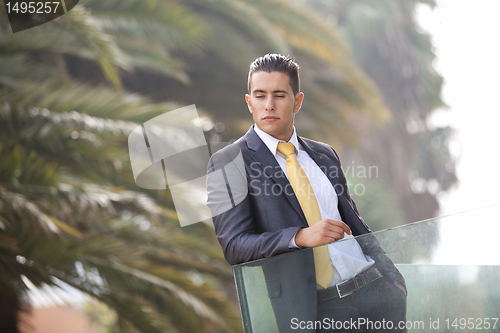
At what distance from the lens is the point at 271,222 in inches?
65.3

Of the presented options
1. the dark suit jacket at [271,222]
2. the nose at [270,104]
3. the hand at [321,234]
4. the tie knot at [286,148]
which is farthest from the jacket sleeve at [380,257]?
the nose at [270,104]

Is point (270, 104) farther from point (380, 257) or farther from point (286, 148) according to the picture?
point (380, 257)

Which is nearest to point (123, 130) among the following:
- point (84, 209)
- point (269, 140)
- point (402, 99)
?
point (84, 209)

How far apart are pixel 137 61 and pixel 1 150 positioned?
2368mm

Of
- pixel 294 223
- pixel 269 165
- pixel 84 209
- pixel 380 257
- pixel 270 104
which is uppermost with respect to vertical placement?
pixel 270 104

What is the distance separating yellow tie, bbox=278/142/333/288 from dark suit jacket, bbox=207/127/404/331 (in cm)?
2

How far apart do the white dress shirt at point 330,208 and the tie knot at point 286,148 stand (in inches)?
0.5

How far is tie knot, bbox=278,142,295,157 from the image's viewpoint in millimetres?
1790

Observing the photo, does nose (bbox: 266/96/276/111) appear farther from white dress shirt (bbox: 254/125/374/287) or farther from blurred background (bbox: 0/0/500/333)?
blurred background (bbox: 0/0/500/333)

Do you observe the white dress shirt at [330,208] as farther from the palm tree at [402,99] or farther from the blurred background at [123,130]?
the palm tree at [402,99]

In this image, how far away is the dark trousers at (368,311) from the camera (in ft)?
5.03

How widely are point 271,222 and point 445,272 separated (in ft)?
1.92

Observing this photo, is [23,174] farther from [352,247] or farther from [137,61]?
[352,247]

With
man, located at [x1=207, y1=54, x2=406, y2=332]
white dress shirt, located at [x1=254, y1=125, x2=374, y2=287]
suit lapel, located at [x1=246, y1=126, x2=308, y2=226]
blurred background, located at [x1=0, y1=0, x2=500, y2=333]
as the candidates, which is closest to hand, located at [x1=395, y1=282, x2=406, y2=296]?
man, located at [x1=207, y1=54, x2=406, y2=332]
